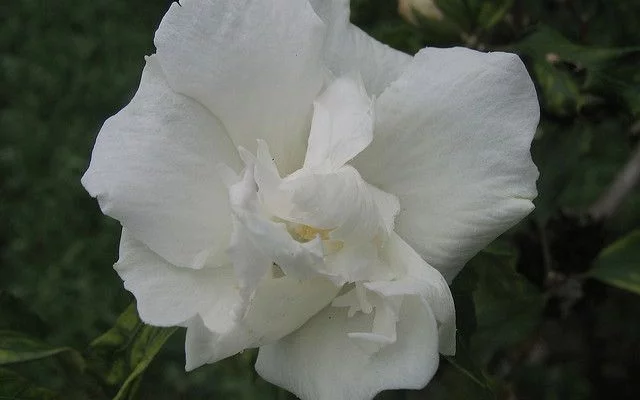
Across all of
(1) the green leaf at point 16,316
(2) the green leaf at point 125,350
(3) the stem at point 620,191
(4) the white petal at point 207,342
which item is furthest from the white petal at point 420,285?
(3) the stem at point 620,191

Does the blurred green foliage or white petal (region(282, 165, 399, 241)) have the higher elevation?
white petal (region(282, 165, 399, 241))

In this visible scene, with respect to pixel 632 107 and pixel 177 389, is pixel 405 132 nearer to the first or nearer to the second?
pixel 632 107

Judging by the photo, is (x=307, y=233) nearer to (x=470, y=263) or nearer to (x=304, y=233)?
(x=304, y=233)

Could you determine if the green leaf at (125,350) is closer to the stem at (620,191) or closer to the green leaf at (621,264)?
the green leaf at (621,264)

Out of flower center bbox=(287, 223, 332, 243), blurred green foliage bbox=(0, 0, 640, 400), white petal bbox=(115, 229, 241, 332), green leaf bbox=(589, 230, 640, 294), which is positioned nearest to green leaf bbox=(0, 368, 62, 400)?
blurred green foliage bbox=(0, 0, 640, 400)

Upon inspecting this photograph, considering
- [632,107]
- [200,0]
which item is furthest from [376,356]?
[632,107]

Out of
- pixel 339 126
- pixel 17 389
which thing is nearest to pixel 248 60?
pixel 339 126

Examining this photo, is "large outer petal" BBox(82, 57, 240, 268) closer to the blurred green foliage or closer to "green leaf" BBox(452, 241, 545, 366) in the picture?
the blurred green foliage
